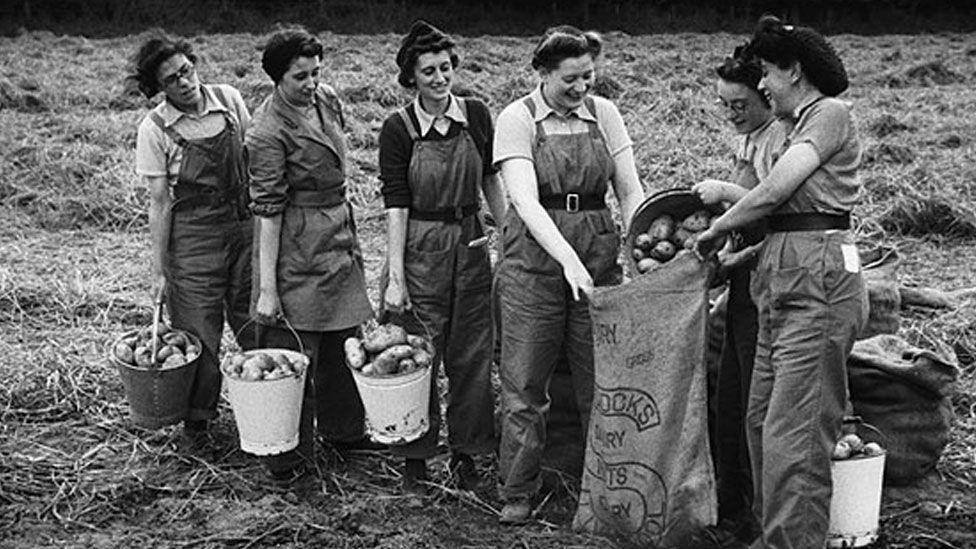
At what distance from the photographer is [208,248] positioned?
187 inches

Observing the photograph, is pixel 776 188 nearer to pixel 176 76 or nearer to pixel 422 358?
pixel 422 358

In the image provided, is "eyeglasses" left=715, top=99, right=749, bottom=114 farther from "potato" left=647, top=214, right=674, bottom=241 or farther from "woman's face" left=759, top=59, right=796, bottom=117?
"potato" left=647, top=214, right=674, bottom=241

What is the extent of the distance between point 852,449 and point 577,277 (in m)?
1.01

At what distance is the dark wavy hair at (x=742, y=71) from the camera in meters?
3.75

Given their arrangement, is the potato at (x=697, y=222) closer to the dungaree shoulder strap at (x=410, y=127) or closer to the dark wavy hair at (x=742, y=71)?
the dark wavy hair at (x=742, y=71)

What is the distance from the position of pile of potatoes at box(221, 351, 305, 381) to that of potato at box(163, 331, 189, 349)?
376mm

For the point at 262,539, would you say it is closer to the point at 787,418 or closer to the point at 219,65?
the point at 787,418

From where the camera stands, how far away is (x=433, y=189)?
14.1 feet

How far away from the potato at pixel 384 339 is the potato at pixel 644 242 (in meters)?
0.89

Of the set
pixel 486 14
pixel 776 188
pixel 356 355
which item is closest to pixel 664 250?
pixel 776 188

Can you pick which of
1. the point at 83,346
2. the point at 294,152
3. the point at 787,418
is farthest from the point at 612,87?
the point at 787,418

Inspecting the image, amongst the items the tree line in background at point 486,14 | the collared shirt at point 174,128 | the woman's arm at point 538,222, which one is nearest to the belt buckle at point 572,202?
the woman's arm at point 538,222

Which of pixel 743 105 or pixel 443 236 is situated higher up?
pixel 743 105

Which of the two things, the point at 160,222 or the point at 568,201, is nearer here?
the point at 568,201
